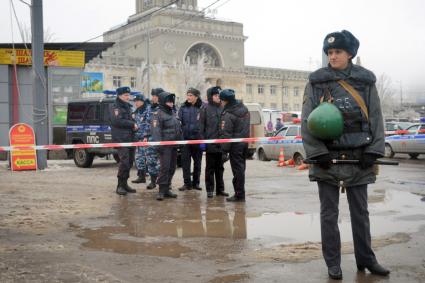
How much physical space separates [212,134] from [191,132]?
54.7 inches

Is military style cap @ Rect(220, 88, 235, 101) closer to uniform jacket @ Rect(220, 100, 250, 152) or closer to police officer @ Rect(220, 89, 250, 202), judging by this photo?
police officer @ Rect(220, 89, 250, 202)

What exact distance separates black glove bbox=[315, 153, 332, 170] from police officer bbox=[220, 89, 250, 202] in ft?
14.9

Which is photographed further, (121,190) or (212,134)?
(121,190)

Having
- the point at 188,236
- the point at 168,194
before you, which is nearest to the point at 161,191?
the point at 168,194

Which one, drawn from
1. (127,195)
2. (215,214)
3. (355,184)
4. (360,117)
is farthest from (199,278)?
(127,195)

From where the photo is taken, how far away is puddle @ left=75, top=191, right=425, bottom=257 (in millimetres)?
6141

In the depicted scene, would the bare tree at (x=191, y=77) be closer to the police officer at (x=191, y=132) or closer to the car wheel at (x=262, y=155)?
the car wheel at (x=262, y=155)

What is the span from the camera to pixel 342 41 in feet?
15.9

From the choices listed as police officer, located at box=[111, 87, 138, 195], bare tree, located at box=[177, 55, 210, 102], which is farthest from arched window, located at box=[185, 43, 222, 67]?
police officer, located at box=[111, 87, 138, 195]

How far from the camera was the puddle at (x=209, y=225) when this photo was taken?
242 inches

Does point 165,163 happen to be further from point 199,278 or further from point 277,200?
point 199,278

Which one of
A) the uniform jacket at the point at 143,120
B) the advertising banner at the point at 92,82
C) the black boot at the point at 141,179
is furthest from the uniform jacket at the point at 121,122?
the advertising banner at the point at 92,82

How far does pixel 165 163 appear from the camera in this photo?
376 inches

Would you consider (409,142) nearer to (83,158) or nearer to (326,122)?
(83,158)
